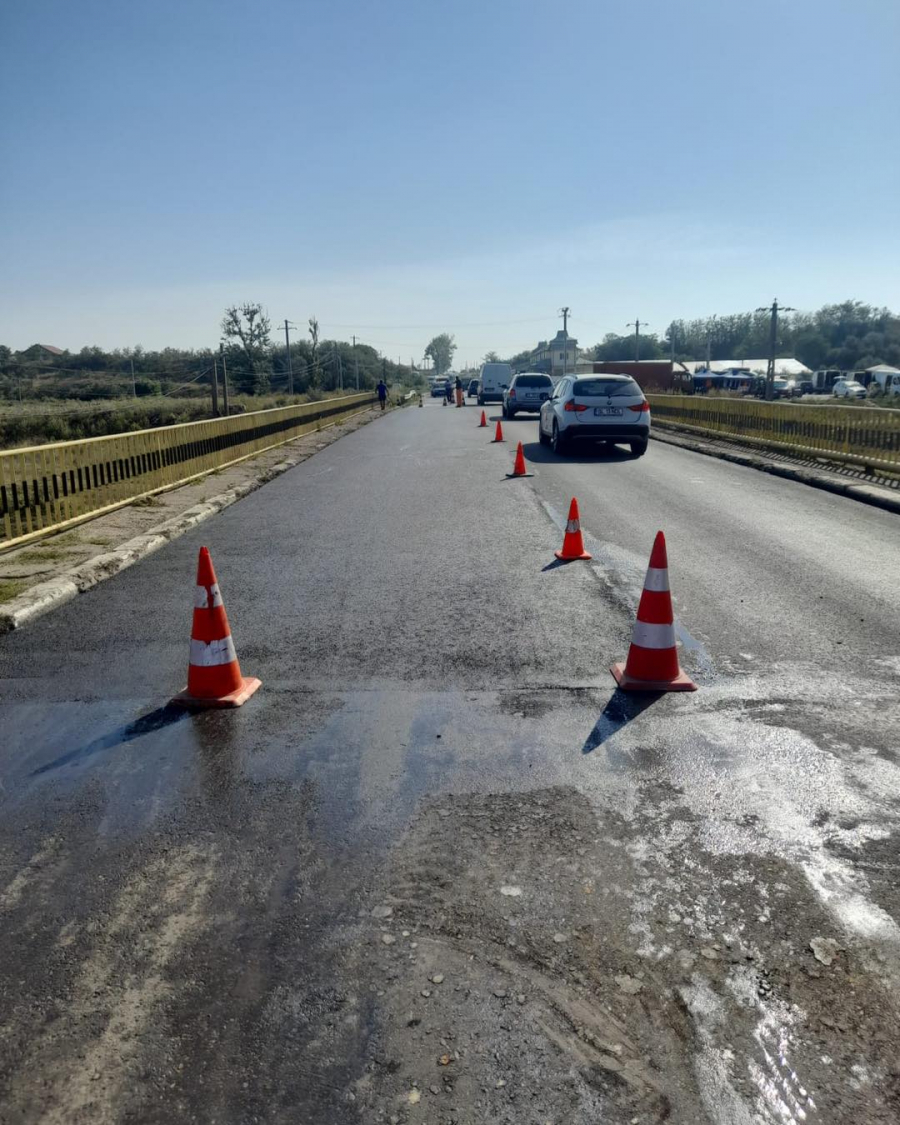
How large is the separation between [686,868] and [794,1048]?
34.5 inches

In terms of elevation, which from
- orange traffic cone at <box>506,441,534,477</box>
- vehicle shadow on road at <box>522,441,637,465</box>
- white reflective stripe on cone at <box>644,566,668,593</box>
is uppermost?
white reflective stripe on cone at <box>644,566,668,593</box>

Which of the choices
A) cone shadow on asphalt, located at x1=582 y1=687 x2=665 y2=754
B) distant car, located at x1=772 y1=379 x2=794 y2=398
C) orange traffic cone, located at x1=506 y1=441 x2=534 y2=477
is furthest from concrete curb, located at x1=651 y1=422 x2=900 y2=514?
distant car, located at x1=772 y1=379 x2=794 y2=398

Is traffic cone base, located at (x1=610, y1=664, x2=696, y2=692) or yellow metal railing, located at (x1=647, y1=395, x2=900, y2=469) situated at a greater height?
yellow metal railing, located at (x1=647, y1=395, x2=900, y2=469)

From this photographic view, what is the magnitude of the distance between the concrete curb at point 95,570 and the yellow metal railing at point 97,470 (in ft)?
2.93

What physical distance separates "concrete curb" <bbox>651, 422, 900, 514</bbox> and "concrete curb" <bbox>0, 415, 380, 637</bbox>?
29.2ft

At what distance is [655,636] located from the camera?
512 centimetres

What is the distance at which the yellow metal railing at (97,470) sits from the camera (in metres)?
8.80

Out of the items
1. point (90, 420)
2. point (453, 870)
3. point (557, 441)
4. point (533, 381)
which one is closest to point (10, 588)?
point (453, 870)

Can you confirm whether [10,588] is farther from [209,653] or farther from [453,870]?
[453,870]

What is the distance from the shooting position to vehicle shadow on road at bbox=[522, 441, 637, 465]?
18328 millimetres

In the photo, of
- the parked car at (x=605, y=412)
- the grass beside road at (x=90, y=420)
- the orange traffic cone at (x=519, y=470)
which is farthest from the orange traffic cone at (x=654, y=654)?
the grass beside road at (x=90, y=420)

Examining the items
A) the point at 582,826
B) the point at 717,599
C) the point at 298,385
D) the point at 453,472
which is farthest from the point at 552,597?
the point at 298,385

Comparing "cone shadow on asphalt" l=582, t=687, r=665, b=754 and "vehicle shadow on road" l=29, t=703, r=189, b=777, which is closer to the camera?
"vehicle shadow on road" l=29, t=703, r=189, b=777

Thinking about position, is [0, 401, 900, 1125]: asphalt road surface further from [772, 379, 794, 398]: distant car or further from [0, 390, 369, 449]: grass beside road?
[772, 379, 794, 398]: distant car
